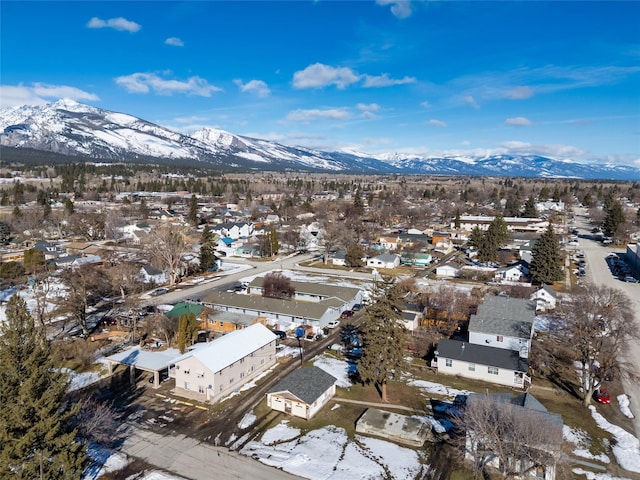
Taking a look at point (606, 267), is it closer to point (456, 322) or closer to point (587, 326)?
point (456, 322)

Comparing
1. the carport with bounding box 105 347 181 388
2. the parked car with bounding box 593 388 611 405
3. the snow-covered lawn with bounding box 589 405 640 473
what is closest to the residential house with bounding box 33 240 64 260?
the carport with bounding box 105 347 181 388

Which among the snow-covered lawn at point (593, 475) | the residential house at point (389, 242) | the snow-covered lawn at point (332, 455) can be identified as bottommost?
the snow-covered lawn at point (332, 455)

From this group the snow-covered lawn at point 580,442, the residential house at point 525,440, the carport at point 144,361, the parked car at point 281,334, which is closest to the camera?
the residential house at point 525,440

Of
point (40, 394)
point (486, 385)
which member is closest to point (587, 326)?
point (486, 385)

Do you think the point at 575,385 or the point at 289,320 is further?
the point at 289,320

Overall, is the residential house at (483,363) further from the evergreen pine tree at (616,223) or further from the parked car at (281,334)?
the evergreen pine tree at (616,223)

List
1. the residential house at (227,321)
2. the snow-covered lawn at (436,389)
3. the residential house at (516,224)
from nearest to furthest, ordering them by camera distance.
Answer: the snow-covered lawn at (436,389) < the residential house at (227,321) < the residential house at (516,224)

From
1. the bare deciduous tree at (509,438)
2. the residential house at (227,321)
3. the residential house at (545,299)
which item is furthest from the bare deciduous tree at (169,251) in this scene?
the bare deciduous tree at (509,438)
